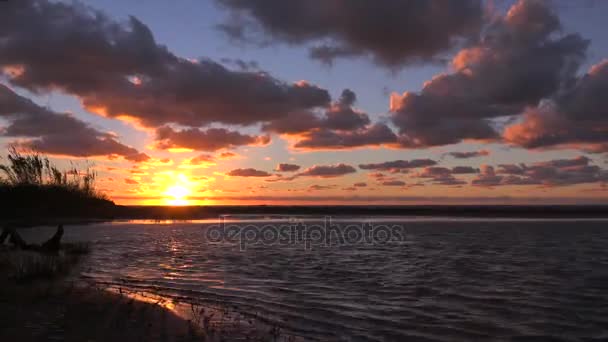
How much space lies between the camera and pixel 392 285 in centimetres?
2200

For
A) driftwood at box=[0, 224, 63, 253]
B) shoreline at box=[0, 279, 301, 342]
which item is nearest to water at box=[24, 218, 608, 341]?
shoreline at box=[0, 279, 301, 342]

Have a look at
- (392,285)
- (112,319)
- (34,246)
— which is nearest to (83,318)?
(112,319)

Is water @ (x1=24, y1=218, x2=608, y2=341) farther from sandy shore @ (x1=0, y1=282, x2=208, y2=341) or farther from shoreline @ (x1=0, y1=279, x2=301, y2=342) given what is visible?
sandy shore @ (x1=0, y1=282, x2=208, y2=341)

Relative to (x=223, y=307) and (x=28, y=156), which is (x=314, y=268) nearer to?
(x=223, y=307)

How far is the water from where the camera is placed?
49.7 ft

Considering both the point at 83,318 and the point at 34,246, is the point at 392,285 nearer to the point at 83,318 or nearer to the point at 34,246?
the point at 83,318

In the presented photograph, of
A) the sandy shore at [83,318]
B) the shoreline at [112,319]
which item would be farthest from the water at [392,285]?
the sandy shore at [83,318]

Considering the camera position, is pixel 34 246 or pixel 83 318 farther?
pixel 34 246

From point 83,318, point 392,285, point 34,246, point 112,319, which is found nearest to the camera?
point 83,318

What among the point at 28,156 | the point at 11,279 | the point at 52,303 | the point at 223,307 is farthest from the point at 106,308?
the point at 28,156

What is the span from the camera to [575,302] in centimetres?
1855

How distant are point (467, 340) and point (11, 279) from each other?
1757 centimetres

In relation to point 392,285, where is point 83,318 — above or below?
above

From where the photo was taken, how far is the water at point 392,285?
15.1m
